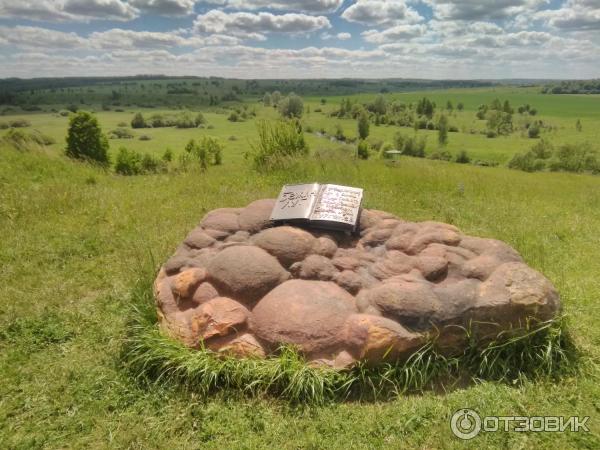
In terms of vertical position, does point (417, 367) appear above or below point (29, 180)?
below

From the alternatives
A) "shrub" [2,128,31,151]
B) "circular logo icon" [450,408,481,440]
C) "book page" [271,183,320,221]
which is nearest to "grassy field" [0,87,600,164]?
"shrub" [2,128,31,151]

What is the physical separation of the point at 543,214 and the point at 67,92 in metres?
101

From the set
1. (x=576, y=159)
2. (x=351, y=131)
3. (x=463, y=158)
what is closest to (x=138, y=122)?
(x=351, y=131)

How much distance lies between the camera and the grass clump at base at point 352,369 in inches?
163

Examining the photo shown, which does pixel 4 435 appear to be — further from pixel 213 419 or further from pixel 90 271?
pixel 90 271

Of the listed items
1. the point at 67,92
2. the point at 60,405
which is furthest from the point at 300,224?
the point at 67,92

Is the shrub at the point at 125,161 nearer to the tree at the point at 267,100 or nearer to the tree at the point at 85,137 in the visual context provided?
the tree at the point at 85,137

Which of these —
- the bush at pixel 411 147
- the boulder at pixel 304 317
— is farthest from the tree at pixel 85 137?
the bush at pixel 411 147

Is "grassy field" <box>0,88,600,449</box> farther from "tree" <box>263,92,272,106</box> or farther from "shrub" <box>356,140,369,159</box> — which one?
"tree" <box>263,92,272,106</box>

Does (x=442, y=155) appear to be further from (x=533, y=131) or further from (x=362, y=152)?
(x=362, y=152)

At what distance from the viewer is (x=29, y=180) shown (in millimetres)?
11406

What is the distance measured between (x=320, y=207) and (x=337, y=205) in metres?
0.26

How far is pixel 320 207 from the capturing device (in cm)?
590

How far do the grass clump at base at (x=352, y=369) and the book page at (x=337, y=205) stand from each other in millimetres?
2087
